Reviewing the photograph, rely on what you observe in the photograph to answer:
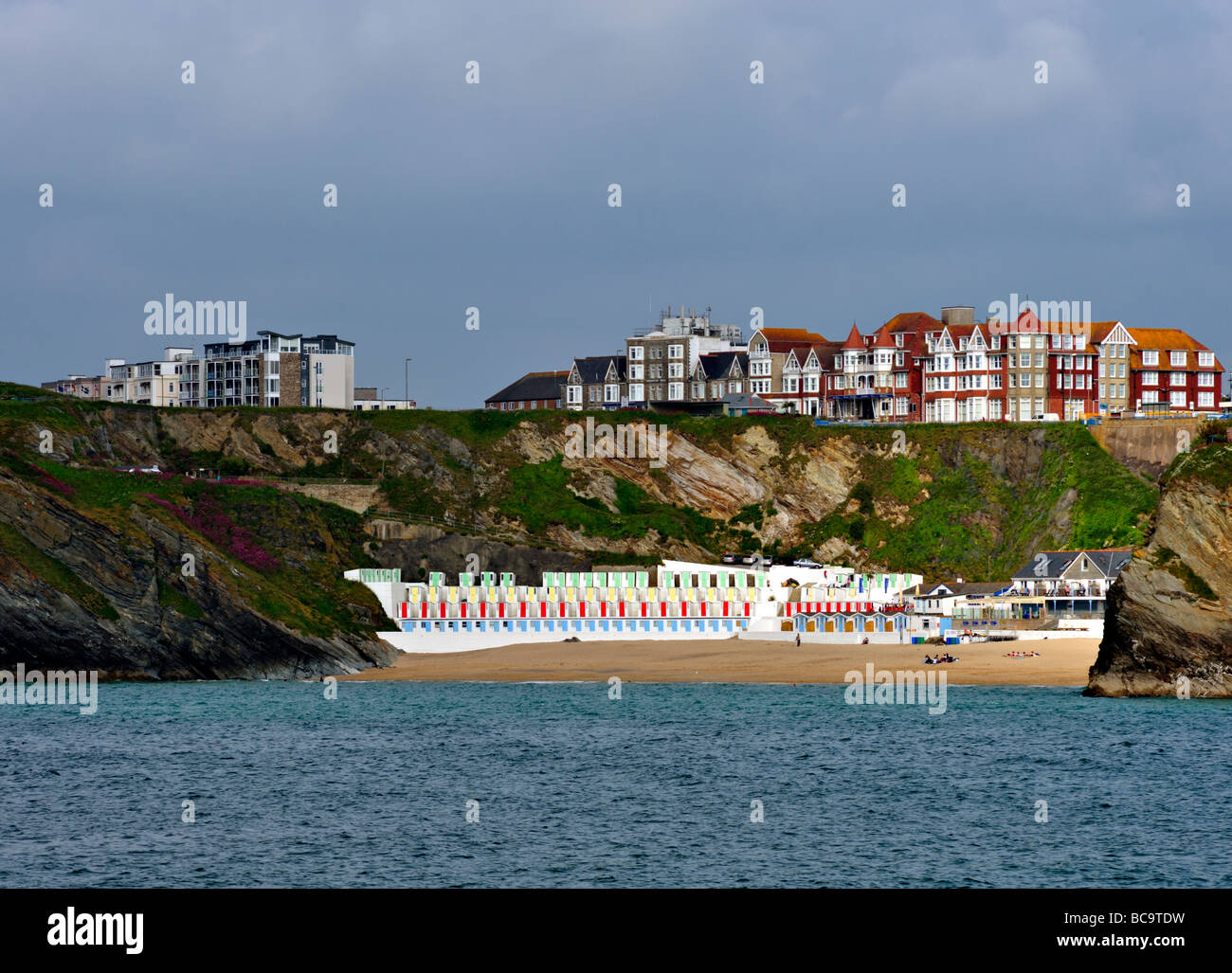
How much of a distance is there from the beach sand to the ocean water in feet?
18.5

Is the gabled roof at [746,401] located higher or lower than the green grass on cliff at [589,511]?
higher

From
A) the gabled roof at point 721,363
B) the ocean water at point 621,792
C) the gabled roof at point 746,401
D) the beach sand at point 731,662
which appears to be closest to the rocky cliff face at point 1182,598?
the ocean water at point 621,792

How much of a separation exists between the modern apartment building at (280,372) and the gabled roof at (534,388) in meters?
19.6

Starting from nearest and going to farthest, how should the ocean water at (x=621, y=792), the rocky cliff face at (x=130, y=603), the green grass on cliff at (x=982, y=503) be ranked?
the ocean water at (x=621, y=792) → the rocky cliff face at (x=130, y=603) → the green grass on cliff at (x=982, y=503)

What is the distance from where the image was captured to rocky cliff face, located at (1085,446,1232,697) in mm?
72438

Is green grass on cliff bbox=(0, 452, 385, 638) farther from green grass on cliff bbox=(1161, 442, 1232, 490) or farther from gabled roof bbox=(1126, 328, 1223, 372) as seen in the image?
A: gabled roof bbox=(1126, 328, 1223, 372)

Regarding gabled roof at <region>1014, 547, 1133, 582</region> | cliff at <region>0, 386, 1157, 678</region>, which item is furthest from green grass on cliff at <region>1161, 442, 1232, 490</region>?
cliff at <region>0, 386, 1157, 678</region>

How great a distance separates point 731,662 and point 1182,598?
1245 inches

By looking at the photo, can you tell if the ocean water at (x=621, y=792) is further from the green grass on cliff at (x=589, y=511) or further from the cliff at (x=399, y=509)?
the green grass on cliff at (x=589, y=511)

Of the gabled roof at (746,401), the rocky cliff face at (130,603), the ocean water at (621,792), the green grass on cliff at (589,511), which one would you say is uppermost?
the gabled roof at (746,401)

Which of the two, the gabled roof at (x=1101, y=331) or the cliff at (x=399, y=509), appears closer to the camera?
the cliff at (x=399, y=509)

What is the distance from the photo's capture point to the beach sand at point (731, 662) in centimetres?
8831

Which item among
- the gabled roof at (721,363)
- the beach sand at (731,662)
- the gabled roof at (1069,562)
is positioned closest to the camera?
the beach sand at (731,662)

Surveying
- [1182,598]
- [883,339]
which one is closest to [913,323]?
[883,339]
